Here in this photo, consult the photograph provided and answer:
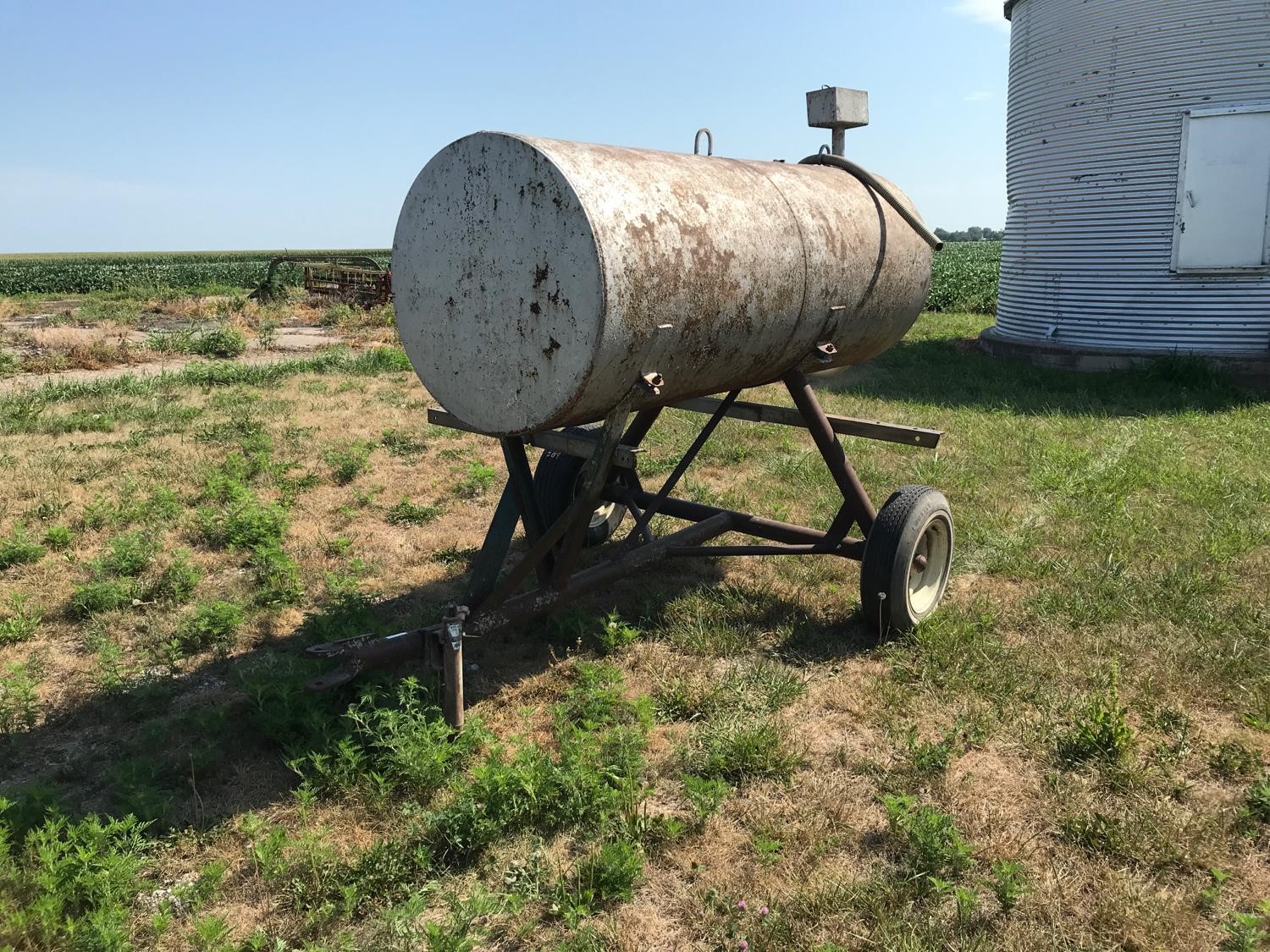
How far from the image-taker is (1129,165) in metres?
12.8

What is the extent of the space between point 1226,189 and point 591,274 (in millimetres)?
12047

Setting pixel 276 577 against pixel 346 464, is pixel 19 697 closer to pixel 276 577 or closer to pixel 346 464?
pixel 276 577

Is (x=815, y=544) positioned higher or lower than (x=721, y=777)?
higher

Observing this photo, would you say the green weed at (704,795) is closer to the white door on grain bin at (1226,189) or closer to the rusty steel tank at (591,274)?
the rusty steel tank at (591,274)

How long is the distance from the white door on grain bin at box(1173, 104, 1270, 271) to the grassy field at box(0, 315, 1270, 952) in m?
6.26

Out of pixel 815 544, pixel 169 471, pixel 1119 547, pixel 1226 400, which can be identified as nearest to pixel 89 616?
pixel 169 471

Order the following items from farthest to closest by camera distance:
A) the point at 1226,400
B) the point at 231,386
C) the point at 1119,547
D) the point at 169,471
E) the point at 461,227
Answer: the point at 231,386 < the point at 1226,400 < the point at 169,471 < the point at 1119,547 < the point at 461,227

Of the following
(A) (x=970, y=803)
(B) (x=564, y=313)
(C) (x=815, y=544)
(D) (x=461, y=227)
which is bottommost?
(A) (x=970, y=803)

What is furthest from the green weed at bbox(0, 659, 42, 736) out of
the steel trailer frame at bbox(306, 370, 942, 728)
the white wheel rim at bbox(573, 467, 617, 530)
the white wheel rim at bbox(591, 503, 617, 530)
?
the white wheel rim at bbox(591, 503, 617, 530)

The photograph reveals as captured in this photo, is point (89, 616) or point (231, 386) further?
point (231, 386)

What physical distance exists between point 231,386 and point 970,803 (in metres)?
11.4

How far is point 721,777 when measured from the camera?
370cm

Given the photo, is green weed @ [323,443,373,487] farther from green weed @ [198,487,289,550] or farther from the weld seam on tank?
the weld seam on tank

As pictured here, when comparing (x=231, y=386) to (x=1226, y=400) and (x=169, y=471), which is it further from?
(x=1226, y=400)
